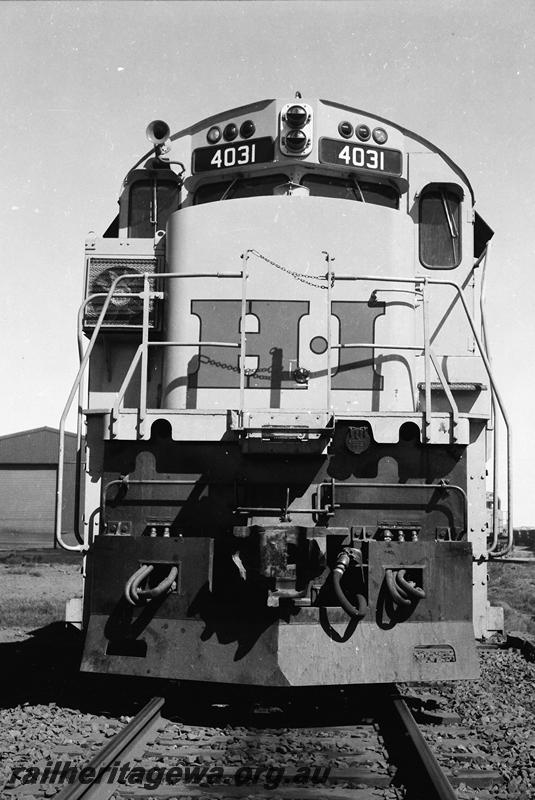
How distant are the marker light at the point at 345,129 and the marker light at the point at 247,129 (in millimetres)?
715

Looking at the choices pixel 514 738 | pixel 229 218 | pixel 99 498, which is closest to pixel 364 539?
pixel 514 738

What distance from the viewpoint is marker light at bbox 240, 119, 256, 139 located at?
6.72m

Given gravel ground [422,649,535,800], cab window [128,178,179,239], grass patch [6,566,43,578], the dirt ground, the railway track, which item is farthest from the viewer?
grass patch [6,566,43,578]

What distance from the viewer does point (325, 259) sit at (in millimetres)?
6332

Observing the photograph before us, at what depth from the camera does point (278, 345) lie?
20.1 feet

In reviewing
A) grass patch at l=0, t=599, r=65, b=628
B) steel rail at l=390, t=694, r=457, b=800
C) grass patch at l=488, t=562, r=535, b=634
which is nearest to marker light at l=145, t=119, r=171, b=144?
steel rail at l=390, t=694, r=457, b=800

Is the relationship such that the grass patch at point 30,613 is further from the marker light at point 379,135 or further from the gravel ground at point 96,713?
the marker light at point 379,135

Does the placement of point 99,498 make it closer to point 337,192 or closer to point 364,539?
point 364,539

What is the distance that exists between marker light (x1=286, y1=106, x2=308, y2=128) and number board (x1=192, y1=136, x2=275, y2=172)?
0.23 meters

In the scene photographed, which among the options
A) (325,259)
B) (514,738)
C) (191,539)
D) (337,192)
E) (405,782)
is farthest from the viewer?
(337,192)

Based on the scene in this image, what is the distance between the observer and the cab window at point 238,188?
6.80m

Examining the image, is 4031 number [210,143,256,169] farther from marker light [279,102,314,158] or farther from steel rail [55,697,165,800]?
steel rail [55,697,165,800]

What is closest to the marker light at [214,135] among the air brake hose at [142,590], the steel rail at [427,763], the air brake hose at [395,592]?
the air brake hose at [142,590]

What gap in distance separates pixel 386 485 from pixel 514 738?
167 cm
